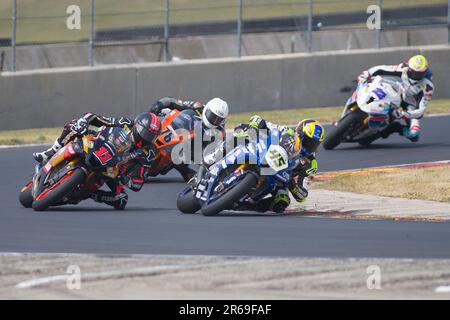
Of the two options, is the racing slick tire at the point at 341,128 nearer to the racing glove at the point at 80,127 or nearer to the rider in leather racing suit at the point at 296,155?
the rider in leather racing suit at the point at 296,155

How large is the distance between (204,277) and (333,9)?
16.6 metres

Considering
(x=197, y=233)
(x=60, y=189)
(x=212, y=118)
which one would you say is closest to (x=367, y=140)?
(x=212, y=118)

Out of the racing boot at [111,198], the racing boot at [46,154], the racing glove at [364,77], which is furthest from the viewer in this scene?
the racing glove at [364,77]

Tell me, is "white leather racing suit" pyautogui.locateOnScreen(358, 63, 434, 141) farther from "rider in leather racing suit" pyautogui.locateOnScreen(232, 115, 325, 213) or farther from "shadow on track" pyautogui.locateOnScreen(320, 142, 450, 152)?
"rider in leather racing suit" pyautogui.locateOnScreen(232, 115, 325, 213)

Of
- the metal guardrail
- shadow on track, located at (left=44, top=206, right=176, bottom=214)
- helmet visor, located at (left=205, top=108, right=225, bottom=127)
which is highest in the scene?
the metal guardrail

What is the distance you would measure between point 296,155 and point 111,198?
2116 millimetres

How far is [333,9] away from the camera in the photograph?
25781 millimetres

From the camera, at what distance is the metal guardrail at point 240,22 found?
76.0 feet

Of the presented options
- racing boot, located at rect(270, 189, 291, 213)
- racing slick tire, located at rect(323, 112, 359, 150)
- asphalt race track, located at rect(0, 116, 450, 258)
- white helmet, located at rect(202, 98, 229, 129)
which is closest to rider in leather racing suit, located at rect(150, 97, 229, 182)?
white helmet, located at rect(202, 98, 229, 129)

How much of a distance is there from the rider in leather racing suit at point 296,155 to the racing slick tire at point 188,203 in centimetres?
47

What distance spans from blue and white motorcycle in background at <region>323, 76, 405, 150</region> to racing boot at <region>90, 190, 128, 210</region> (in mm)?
6109

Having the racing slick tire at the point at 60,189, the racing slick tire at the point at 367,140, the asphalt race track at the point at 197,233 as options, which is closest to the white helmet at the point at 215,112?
the asphalt race track at the point at 197,233

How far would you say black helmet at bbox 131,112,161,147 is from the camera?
13875 millimetres
